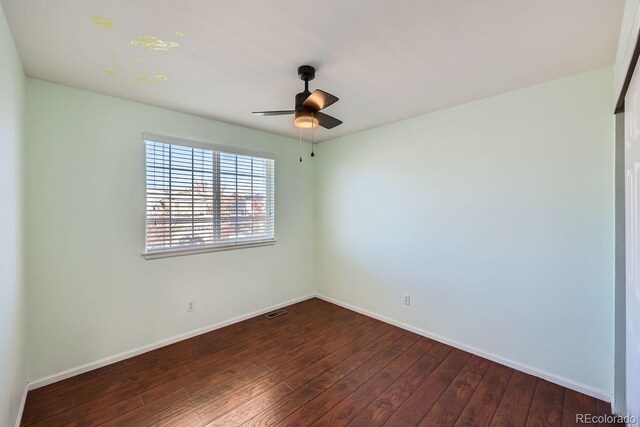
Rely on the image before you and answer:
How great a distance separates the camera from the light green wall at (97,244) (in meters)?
2.13

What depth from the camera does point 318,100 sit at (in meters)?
1.83

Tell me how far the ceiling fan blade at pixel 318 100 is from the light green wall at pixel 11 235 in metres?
1.62

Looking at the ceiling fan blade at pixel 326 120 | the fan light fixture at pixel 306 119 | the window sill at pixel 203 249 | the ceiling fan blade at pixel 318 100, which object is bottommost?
the window sill at pixel 203 249

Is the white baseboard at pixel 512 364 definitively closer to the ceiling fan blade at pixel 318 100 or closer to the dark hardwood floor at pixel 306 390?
the dark hardwood floor at pixel 306 390

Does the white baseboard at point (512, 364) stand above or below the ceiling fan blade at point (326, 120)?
below

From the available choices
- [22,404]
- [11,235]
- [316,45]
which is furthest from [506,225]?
[22,404]

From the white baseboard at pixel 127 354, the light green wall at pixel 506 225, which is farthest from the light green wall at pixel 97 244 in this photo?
the light green wall at pixel 506 225

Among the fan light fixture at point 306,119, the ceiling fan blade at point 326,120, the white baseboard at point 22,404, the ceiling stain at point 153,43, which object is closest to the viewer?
the ceiling stain at point 153,43

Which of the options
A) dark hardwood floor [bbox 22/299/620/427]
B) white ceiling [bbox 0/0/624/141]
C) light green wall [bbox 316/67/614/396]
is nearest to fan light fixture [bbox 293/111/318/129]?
white ceiling [bbox 0/0/624/141]

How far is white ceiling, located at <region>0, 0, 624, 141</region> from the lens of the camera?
1395 millimetres

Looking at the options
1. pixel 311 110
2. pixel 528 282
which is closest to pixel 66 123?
pixel 311 110

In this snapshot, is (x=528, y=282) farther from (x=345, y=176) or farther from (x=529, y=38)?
(x=345, y=176)

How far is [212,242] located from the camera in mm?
3135

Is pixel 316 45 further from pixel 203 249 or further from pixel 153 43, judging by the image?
pixel 203 249
